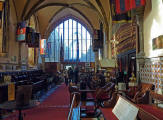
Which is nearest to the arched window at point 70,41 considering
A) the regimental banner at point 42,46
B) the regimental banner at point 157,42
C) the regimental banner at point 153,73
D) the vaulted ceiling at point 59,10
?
the vaulted ceiling at point 59,10

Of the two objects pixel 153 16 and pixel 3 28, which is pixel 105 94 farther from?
pixel 3 28

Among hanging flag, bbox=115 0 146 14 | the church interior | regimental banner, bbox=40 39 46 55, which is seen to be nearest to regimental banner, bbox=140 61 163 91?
the church interior

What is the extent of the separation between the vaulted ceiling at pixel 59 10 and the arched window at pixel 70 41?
3.90 feet

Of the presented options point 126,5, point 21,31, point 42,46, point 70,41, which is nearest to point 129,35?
point 126,5

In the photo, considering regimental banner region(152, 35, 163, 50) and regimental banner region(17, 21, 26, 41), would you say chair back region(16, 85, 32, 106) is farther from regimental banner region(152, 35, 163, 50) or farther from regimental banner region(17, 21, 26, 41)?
regimental banner region(17, 21, 26, 41)

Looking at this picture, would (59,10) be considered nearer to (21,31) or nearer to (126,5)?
(21,31)

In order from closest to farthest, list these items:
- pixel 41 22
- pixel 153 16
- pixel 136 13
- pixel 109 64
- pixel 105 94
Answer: pixel 153 16 < pixel 105 94 < pixel 136 13 < pixel 109 64 < pixel 41 22

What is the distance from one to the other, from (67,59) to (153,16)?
1816cm

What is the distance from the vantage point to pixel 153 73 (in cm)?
538

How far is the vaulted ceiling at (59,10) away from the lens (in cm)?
1289

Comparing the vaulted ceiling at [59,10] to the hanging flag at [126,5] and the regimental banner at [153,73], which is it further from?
the regimental banner at [153,73]

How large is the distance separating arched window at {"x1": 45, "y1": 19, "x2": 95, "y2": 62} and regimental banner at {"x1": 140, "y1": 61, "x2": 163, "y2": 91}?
1701 cm

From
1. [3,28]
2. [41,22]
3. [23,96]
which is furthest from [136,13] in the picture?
[41,22]

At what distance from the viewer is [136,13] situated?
21.4 ft
